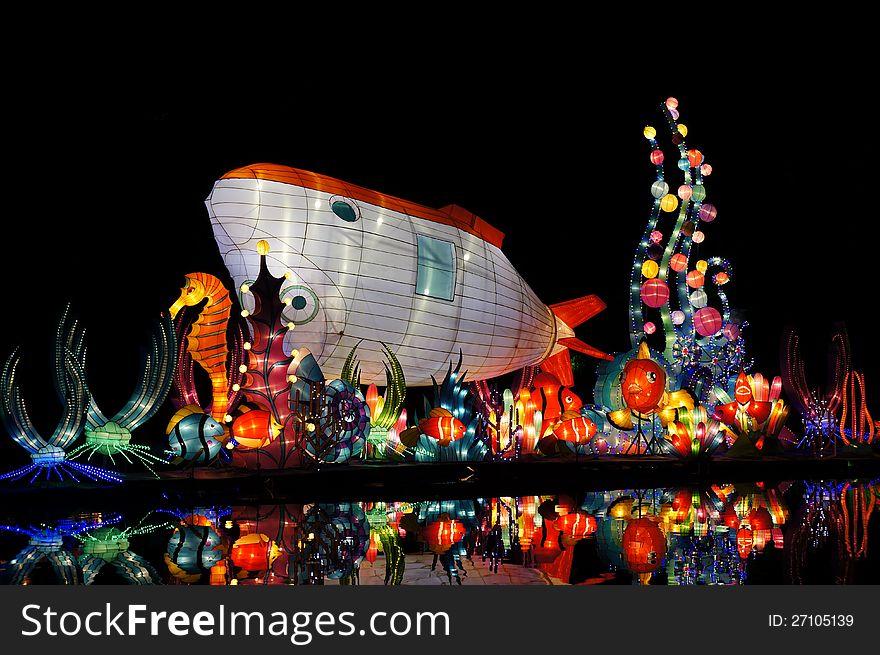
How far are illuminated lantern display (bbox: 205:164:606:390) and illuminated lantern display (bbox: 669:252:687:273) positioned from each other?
3.34 metres

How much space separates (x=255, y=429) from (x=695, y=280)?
10077mm

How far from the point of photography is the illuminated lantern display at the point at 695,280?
18609 millimetres

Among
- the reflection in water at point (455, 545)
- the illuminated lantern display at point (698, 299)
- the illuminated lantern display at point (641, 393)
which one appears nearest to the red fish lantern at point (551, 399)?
the illuminated lantern display at point (641, 393)

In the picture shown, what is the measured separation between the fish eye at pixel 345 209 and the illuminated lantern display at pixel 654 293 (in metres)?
6.37

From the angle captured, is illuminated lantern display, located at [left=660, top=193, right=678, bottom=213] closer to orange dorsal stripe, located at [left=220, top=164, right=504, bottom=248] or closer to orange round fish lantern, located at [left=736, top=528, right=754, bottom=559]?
orange dorsal stripe, located at [left=220, top=164, right=504, bottom=248]

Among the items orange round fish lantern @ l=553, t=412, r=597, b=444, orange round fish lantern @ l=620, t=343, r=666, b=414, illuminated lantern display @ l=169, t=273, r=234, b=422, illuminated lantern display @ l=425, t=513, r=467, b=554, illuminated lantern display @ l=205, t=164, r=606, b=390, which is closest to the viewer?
illuminated lantern display @ l=425, t=513, r=467, b=554

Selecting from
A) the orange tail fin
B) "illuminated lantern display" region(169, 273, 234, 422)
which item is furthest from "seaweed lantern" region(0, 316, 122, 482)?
the orange tail fin

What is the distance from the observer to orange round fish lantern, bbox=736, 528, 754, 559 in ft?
23.3

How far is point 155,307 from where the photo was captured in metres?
17.0

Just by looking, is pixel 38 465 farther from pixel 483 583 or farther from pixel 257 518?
pixel 483 583

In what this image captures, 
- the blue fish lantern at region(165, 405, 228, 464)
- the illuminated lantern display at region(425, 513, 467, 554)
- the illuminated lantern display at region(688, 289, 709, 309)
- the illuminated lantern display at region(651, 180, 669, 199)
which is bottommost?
the illuminated lantern display at region(425, 513, 467, 554)

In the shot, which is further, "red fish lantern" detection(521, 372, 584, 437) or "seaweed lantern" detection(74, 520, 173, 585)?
"red fish lantern" detection(521, 372, 584, 437)

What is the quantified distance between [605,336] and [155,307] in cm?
1526

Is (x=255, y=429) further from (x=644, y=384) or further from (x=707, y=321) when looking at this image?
(x=707, y=321)
